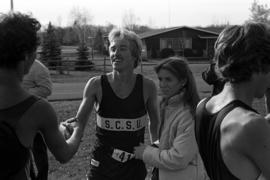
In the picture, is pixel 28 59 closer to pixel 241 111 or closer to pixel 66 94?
pixel 241 111

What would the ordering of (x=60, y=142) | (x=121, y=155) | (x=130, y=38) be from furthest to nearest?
(x=130, y=38) < (x=121, y=155) < (x=60, y=142)

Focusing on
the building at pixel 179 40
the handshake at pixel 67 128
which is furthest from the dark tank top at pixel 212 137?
the building at pixel 179 40

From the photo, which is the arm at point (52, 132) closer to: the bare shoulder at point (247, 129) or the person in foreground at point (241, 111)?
the person in foreground at point (241, 111)

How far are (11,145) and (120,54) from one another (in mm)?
1546

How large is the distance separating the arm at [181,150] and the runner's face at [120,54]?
70 centimetres

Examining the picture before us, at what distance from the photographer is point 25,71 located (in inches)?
77.1

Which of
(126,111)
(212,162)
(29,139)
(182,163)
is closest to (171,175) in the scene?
(182,163)

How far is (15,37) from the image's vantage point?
1.84 metres

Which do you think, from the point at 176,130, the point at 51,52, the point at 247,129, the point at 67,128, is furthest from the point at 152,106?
the point at 51,52

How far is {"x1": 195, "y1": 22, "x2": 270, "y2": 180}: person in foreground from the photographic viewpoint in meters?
1.57

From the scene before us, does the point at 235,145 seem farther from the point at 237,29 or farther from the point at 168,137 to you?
the point at 168,137

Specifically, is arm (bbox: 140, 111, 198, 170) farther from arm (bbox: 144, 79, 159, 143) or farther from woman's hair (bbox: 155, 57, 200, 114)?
arm (bbox: 144, 79, 159, 143)

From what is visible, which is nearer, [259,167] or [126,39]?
[259,167]

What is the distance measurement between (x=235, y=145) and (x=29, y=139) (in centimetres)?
96
